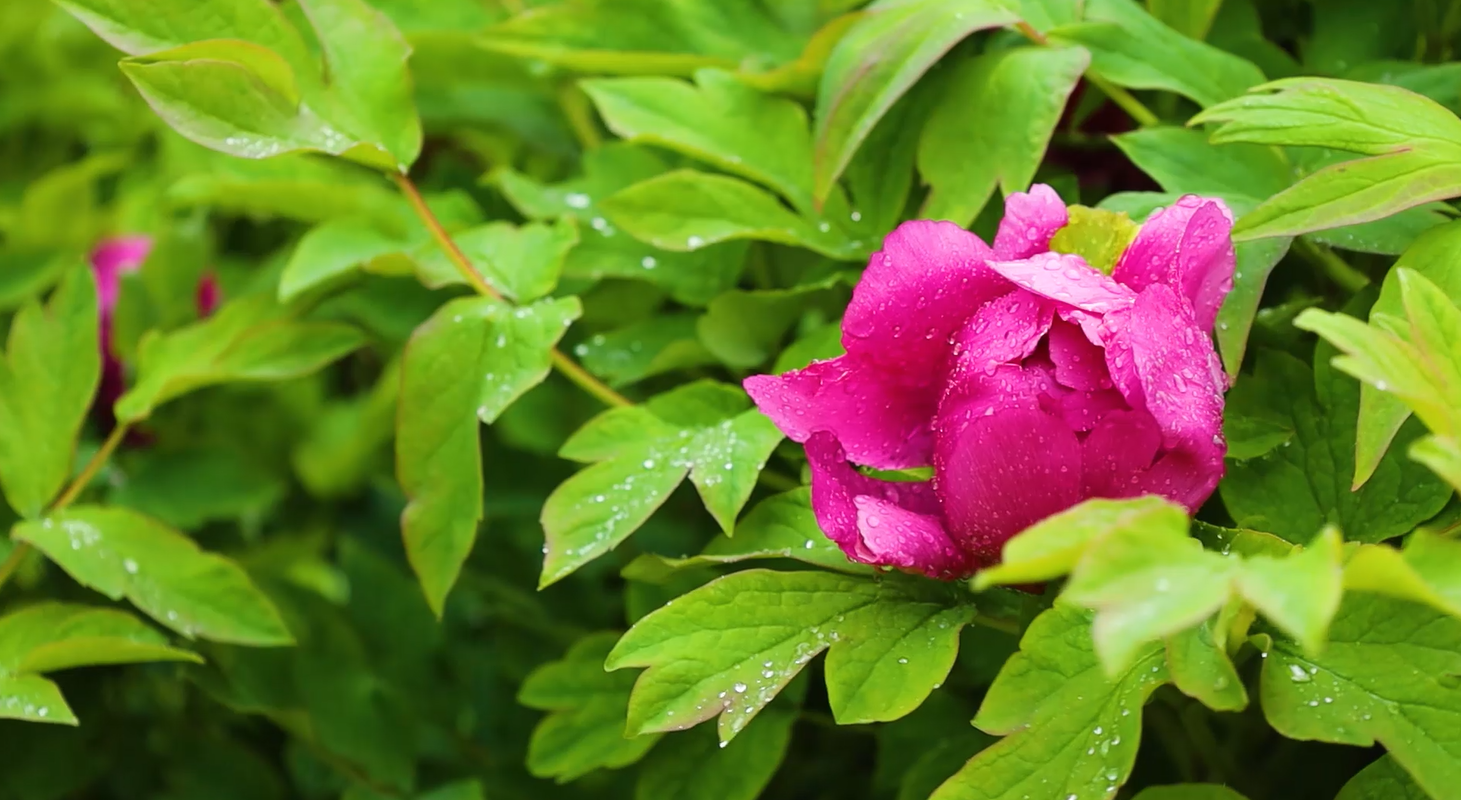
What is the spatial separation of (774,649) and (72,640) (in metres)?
0.33

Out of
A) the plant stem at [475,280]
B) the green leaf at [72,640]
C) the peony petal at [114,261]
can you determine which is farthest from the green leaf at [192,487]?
the plant stem at [475,280]

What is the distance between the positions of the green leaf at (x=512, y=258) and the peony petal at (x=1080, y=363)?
26 cm

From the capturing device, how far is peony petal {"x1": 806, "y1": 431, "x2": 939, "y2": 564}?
43 cm

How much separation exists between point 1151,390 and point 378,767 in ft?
1.73

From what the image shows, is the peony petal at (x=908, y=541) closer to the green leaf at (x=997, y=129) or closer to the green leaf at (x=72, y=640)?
the green leaf at (x=997, y=129)

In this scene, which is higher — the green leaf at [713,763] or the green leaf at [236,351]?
the green leaf at [236,351]

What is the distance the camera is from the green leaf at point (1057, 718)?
0.41 meters

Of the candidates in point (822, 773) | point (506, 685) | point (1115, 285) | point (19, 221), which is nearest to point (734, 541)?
point (1115, 285)

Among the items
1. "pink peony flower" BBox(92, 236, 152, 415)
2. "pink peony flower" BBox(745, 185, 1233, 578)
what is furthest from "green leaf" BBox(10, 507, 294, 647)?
"pink peony flower" BBox(745, 185, 1233, 578)

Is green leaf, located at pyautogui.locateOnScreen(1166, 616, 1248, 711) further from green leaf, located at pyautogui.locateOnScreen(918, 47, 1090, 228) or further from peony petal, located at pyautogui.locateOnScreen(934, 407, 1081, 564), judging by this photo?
green leaf, located at pyautogui.locateOnScreen(918, 47, 1090, 228)

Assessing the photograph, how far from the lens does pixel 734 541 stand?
1.68ft

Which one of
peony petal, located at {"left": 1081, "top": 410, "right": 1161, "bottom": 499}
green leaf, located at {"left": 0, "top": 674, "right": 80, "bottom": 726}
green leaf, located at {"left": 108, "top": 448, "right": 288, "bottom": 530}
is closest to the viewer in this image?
peony petal, located at {"left": 1081, "top": 410, "right": 1161, "bottom": 499}

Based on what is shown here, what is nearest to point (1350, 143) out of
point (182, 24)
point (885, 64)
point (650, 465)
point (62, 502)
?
point (885, 64)

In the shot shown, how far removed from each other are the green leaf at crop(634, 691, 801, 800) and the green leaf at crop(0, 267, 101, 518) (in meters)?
0.35
